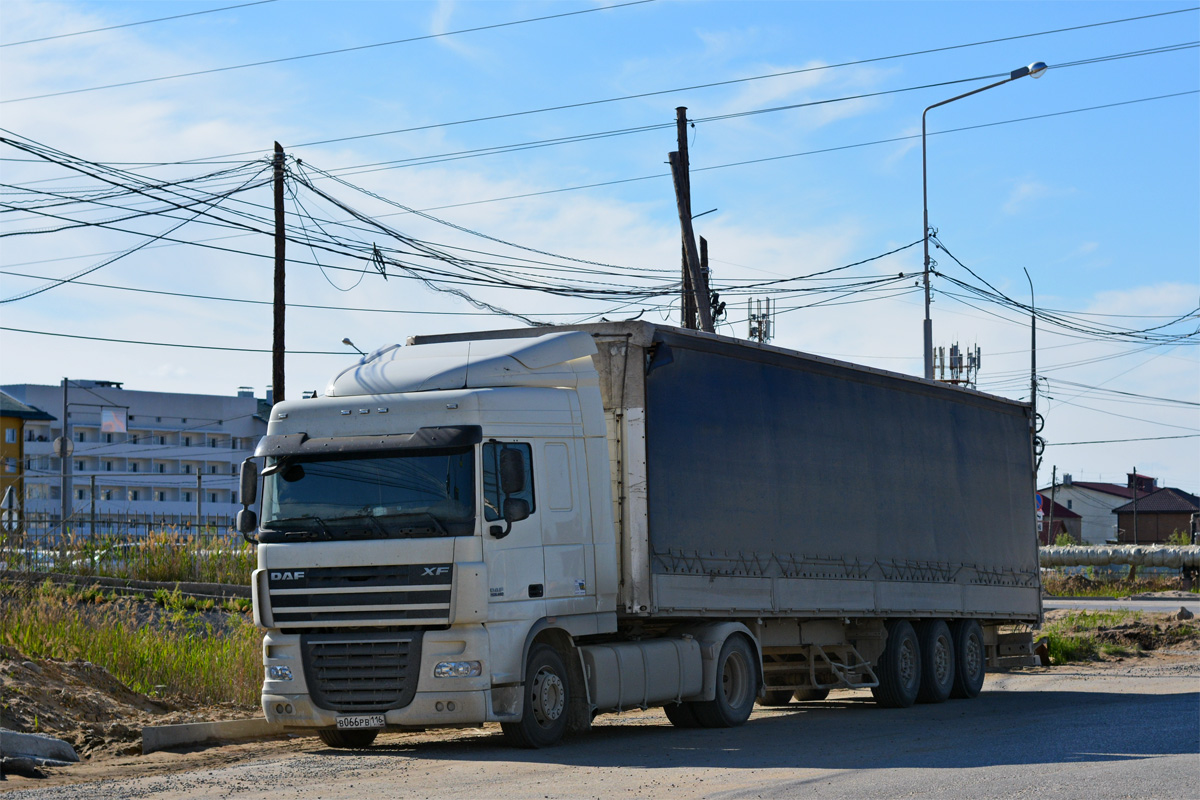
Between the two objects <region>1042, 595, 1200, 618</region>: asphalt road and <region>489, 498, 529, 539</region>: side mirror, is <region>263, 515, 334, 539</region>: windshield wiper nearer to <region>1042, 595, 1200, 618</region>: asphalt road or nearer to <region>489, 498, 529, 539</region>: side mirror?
<region>489, 498, 529, 539</region>: side mirror

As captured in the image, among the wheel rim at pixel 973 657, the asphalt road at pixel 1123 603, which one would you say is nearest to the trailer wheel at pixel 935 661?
the wheel rim at pixel 973 657

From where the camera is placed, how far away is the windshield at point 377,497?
1182 centimetres

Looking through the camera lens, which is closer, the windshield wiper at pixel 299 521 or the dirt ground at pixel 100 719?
the dirt ground at pixel 100 719

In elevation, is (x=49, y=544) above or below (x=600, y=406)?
below

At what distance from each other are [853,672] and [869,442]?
279cm

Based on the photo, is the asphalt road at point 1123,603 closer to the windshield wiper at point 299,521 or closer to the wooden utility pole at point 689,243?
the wooden utility pole at point 689,243

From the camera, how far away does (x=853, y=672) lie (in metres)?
16.9

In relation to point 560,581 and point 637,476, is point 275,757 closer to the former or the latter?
point 560,581

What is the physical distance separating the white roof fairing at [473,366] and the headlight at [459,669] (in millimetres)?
2479

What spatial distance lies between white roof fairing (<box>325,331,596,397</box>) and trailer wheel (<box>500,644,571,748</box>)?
8.04 feet

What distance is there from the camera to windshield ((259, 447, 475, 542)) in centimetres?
1182

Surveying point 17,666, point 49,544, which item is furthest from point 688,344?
point 49,544

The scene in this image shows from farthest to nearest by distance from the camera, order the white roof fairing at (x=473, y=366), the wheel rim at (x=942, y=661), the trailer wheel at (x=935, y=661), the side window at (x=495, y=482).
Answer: the wheel rim at (x=942, y=661)
the trailer wheel at (x=935, y=661)
the white roof fairing at (x=473, y=366)
the side window at (x=495, y=482)

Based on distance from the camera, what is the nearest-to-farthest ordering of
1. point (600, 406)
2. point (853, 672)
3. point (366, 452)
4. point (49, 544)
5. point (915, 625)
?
point (366, 452) → point (600, 406) → point (853, 672) → point (915, 625) → point (49, 544)
